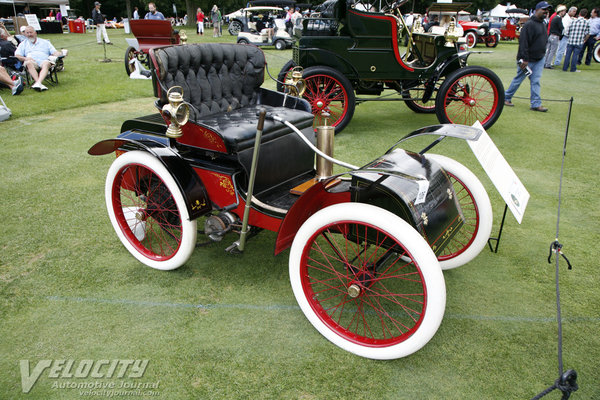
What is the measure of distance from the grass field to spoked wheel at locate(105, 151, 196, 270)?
13 cm

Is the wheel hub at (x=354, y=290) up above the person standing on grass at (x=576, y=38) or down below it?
below

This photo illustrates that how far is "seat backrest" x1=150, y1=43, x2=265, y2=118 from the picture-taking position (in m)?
2.64

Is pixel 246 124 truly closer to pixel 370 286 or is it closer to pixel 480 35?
pixel 370 286

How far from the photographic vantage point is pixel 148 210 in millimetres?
2752

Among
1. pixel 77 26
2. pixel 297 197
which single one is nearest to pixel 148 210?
pixel 297 197

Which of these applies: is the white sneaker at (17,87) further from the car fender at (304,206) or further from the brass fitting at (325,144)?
the car fender at (304,206)

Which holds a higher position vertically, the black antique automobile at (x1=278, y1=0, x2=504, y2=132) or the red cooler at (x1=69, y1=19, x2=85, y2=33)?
the red cooler at (x1=69, y1=19, x2=85, y2=33)

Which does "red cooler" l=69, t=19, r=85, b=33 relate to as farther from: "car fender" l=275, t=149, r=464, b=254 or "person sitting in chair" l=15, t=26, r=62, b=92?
"car fender" l=275, t=149, r=464, b=254

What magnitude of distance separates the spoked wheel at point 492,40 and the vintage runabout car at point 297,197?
54.5ft

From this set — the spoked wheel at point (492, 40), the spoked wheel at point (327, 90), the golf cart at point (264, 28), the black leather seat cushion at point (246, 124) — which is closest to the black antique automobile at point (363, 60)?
the spoked wheel at point (327, 90)

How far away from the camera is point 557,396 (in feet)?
5.88

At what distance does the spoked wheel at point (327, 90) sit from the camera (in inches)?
200

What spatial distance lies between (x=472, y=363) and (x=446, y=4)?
5.73m

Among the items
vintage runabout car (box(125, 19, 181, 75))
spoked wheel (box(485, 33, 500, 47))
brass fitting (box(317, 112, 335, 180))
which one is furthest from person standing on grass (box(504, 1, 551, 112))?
spoked wheel (box(485, 33, 500, 47))
